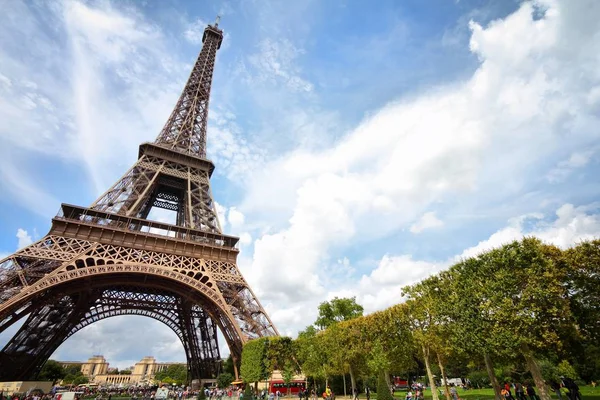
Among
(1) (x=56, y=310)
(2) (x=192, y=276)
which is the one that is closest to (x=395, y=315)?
(2) (x=192, y=276)

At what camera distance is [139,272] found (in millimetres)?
24266

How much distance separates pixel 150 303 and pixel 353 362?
23.3 m

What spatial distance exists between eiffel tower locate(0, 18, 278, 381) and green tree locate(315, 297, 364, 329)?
47.7ft

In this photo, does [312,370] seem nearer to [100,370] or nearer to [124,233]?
Result: [124,233]

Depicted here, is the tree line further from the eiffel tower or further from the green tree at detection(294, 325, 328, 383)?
the eiffel tower

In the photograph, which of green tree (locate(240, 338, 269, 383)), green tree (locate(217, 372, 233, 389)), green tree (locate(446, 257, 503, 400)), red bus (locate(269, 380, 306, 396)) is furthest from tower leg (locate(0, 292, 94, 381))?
green tree (locate(446, 257, 503, 400))

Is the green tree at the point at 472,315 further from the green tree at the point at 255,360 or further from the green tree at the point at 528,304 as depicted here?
the green tree at the point at 255,360

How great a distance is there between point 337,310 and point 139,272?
2779cm

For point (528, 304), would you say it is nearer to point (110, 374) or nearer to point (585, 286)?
point (585, 286)

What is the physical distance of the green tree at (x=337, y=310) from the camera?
4294 cm

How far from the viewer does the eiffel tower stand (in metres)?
22.4

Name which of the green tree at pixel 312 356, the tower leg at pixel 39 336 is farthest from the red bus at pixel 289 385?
the tower leg at pixel 39 336

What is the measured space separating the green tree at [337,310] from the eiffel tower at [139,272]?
14525mm

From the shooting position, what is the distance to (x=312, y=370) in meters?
28.2
